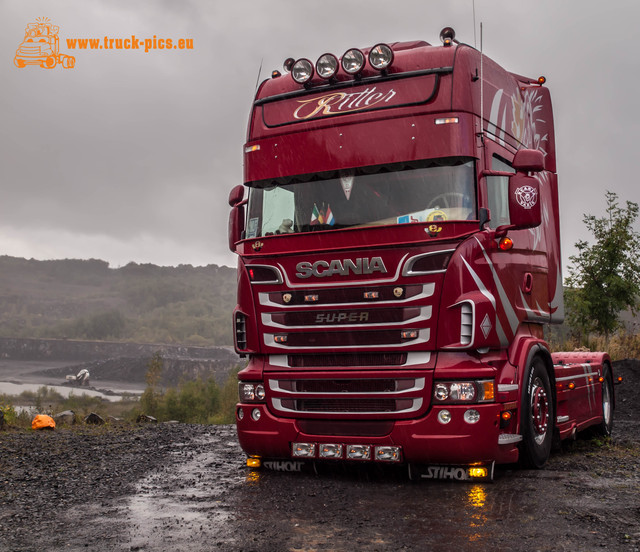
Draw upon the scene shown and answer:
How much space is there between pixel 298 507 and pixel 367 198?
9.67 feet

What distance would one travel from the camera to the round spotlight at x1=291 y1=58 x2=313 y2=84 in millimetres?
7836

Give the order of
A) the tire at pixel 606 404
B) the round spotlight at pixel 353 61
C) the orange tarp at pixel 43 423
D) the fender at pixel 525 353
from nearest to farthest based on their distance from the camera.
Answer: the fender at pixel 525 353 < the round spotlight at pixel 353 61 < the tire at pixel 606 404 < the orange tarp at pixel 43 423

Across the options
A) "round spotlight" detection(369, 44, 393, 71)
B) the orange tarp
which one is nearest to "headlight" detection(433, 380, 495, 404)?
"round spotlight" detection(369, 44, 393, 71)

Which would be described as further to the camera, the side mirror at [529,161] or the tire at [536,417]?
the tire at [536,417]

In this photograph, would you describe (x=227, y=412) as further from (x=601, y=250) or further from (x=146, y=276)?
(x=146, y=276)

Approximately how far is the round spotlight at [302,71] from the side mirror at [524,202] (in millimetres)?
2421

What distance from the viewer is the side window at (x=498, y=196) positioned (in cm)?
712

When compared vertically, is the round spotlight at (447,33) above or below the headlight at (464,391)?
above

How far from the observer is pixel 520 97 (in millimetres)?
8750

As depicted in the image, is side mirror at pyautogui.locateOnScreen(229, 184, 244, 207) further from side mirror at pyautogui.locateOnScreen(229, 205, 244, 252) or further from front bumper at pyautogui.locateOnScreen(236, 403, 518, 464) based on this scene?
front bumper at pyautogui.locateOnScreen(236, 403, 518, 464)

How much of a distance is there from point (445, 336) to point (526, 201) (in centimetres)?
147

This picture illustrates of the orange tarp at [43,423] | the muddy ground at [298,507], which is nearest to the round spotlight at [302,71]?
the muddy ground at [298,507]

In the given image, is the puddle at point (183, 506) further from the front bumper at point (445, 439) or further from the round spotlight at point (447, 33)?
the round spotlight at point (447, 33)

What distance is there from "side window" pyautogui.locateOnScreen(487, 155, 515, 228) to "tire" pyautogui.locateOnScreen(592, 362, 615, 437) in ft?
15.6
